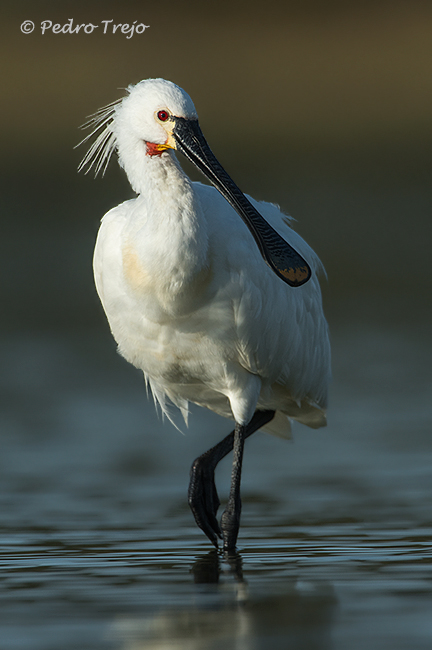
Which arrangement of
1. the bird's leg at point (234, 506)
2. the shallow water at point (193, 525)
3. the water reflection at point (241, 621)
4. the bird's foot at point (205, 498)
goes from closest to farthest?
the water reflection at point (241, 621) → the shallow water at point (193, 525) → the bird's leg at point (234, 506) → the bird's foot at point (205, 498)

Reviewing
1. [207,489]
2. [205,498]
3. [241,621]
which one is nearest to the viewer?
[241,621]

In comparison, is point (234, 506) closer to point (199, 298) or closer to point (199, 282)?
point (199, 298)

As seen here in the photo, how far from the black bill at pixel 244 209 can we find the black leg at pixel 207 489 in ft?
3.87

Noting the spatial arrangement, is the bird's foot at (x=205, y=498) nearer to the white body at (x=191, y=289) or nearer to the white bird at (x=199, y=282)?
the white bird at (x=199, y=282)

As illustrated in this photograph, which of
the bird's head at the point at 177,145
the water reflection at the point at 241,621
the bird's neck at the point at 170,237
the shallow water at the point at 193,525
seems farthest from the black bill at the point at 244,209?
the water reflection at the point at 241,621

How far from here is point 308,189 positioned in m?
21.9

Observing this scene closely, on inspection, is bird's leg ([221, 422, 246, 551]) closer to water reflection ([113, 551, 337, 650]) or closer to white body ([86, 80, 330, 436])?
white body ([86, 80, 330, 436])

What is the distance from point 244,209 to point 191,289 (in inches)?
18.9

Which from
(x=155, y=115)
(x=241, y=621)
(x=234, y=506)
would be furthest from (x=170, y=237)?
(x=241, y=621)

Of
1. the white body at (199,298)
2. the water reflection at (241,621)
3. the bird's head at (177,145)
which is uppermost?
the bird's head at (177,145)

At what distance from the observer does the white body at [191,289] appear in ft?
21.2

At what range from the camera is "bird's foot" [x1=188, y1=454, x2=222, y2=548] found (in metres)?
7.06

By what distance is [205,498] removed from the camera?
7.29 m

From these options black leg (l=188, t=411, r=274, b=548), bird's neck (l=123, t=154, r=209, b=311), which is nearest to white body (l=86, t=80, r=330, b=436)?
bird's neck (l=123, t=154, r=209, b=311)
